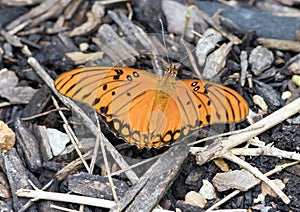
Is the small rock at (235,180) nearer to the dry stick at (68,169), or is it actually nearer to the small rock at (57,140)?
the dry stick at (68,169)

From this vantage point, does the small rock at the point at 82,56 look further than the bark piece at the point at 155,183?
Yes

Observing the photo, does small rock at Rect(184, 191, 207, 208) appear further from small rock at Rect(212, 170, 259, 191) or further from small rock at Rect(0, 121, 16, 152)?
small rock at Rect(0, 121, 16, 152)

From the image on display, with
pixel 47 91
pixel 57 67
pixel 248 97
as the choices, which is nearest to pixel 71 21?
pixel 57 67

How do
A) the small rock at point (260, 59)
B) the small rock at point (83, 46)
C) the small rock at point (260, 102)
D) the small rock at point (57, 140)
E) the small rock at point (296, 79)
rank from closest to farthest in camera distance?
the small rock at point (57, 140) → the small rock at point (260, 102) → the small rock at point (296, 79) → the small rock at point (260, 59) → the small rock at point (83, 46)

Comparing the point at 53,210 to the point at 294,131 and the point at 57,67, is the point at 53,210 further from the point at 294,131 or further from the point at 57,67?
the point at 294,131

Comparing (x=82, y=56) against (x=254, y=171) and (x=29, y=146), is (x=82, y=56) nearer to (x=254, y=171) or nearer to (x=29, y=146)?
(x=29, y=146)

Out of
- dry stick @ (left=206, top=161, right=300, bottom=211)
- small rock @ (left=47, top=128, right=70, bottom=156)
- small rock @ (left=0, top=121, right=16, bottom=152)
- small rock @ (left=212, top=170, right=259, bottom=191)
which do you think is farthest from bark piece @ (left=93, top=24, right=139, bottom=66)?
dry stick @ (left=206, top=161, right=300, bottom=211)

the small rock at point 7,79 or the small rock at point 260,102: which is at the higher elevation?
the small rock at point 7,79

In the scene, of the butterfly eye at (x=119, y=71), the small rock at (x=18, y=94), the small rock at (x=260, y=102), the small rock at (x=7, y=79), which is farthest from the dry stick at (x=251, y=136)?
the small rock at (x=7, y=79)
